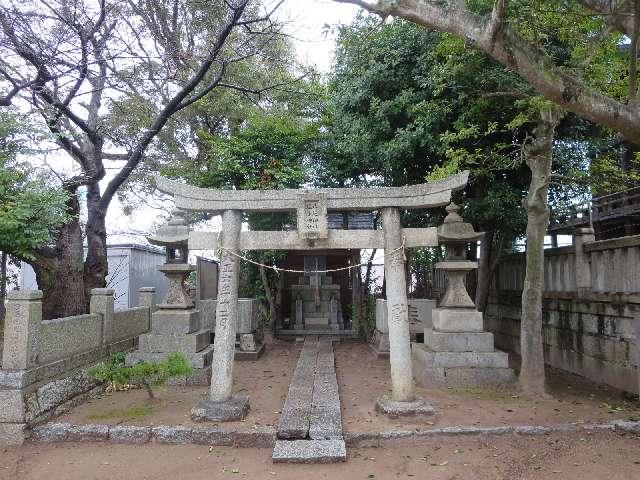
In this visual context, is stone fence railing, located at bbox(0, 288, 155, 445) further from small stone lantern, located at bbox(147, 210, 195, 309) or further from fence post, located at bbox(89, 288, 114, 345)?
small stone lantern, located at bbox(147, 210, 195, 309)

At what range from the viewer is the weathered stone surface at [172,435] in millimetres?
5902

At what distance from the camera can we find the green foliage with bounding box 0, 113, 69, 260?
7.32 metres

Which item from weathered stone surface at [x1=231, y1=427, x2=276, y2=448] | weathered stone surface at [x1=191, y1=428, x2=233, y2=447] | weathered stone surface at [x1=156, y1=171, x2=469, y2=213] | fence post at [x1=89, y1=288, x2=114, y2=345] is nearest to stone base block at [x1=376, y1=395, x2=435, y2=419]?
weathered stone surface at [x1=231, y1=427, x2=276, y2=448]

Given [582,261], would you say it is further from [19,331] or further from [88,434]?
[19,331]

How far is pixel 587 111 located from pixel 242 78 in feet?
38.8

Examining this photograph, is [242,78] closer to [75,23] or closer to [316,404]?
[75,23]

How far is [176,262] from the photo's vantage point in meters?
10.2

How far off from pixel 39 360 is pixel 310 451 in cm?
421

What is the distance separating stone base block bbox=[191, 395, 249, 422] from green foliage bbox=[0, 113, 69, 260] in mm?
4132

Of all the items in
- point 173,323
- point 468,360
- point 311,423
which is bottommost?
point 311,423

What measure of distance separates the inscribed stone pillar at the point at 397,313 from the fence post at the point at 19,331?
5.13 metres

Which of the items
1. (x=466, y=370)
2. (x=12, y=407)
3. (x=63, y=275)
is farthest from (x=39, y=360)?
(x=466, y=370)

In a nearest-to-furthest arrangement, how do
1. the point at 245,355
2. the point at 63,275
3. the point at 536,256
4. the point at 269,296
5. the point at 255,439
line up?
the point at 255,439, the point at 536,256, the point at 63,275, the point at 245,355, the point at 269,296

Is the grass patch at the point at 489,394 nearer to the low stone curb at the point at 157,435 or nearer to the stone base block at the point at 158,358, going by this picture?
the low stone curb at the point at 157,435
